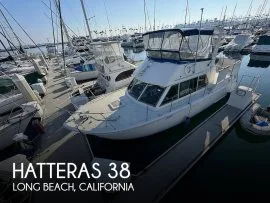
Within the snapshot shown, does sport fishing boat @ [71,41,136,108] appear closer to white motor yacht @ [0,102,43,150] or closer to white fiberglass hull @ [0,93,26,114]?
white motor yacht @ [0,102,43,150]

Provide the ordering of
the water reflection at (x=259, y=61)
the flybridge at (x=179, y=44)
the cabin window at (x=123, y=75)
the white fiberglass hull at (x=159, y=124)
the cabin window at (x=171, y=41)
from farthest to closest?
the water reflection at (x=259, y=61) → the cabin window at (x=123, y=75) → the cabin window at (x=171, y=41) → the flybridge at (x=179, y=44) → the white fiberglass hull at (x=159, y=124)

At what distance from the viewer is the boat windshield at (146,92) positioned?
7.57m

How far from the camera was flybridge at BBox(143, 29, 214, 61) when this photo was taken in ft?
Result: 25.5

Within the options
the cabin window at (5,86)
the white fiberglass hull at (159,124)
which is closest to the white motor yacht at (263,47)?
the white fiberglass hull at (159,124)

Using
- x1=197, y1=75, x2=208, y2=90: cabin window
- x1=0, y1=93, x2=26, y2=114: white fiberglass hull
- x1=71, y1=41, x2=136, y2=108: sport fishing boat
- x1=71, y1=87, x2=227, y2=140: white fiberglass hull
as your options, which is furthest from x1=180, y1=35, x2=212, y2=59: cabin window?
x1=0, y1=93, x2=26, y2=114: white fiberglass hull

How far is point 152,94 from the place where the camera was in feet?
25.5

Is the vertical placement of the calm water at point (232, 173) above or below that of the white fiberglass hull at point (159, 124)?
below

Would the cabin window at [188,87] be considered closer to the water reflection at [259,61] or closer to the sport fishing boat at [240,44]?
the water reflection at [259,61]

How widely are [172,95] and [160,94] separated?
62cm

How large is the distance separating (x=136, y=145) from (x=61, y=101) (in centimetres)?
791

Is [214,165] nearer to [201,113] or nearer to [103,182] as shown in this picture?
[201,113]

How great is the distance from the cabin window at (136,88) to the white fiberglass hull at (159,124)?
175 cm

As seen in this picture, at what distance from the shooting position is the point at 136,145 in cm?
777

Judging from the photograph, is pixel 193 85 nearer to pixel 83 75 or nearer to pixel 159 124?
pixel 159 124
